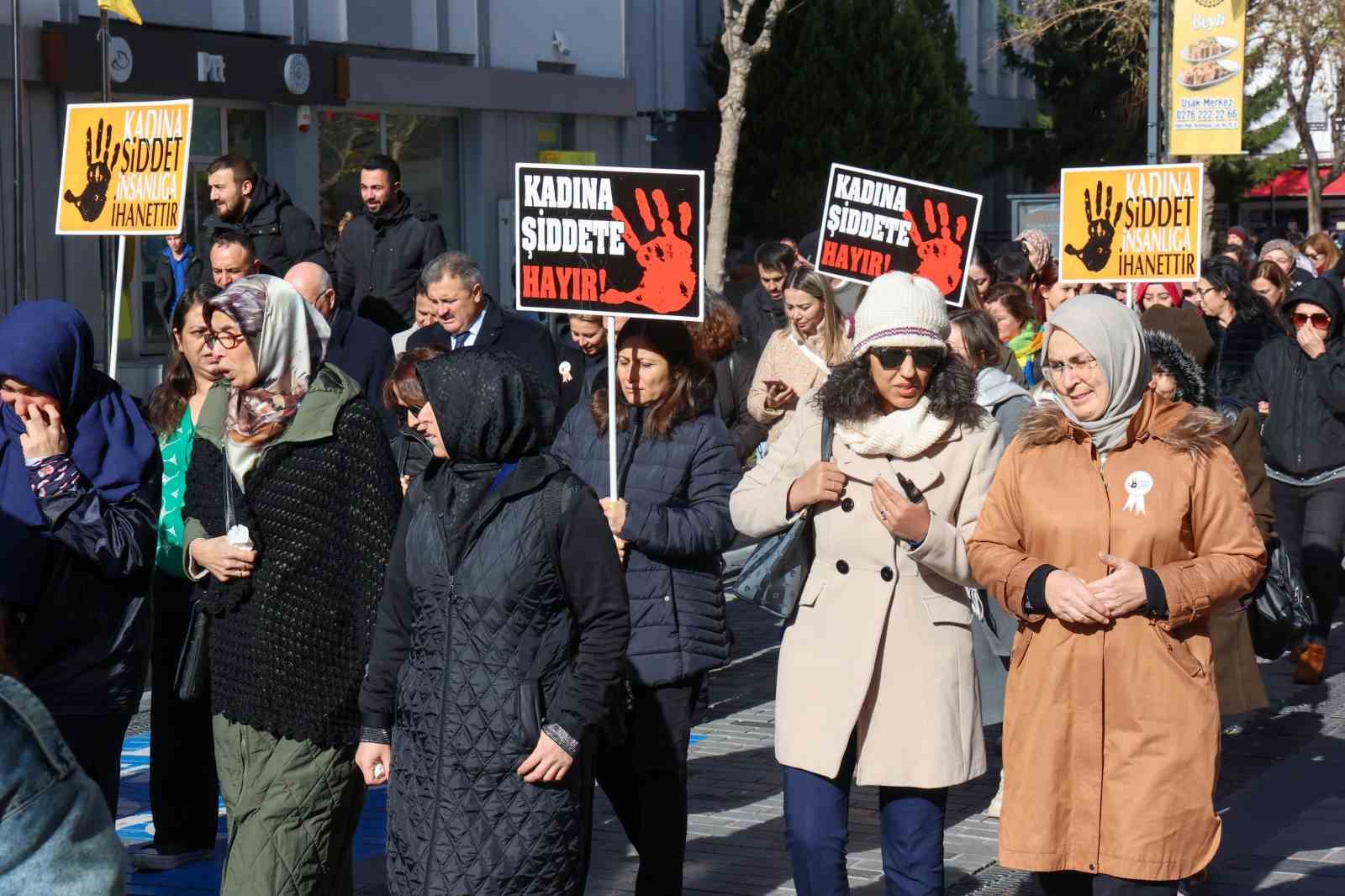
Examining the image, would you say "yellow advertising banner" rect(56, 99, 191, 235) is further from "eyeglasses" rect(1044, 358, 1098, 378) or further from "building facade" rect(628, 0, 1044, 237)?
"building facade" rect(628, 0, 1044, 237)

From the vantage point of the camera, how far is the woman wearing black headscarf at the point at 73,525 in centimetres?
493

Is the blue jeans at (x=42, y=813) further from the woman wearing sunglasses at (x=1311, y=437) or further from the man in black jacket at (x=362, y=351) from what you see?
the woman wearing sunglasses at (x=1311, y=437)

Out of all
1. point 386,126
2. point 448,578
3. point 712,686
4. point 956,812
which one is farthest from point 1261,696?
point 386,126

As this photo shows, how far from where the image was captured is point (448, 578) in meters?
4.41

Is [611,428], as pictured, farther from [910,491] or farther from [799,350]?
[799,350]

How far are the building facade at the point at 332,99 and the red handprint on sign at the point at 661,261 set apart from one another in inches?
450

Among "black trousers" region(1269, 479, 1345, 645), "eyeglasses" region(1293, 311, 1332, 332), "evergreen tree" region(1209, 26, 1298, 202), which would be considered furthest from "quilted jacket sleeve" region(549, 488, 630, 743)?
"evergreen tree" region(1209, 26, 1298, 202)

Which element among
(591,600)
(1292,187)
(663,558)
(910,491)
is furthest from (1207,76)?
(1292,187)

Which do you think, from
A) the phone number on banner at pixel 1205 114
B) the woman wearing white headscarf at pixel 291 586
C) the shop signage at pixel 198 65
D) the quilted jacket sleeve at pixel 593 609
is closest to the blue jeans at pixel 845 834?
the quilted jacket sleeve at pixel 593 609

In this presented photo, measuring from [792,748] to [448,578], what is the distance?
50.8 inches

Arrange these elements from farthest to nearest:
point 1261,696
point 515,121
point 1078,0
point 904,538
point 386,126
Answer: point 1078,0 < point 515,121 < point 386,126 < point 1261,696 < point 904,538

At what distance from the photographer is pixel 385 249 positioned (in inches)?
446

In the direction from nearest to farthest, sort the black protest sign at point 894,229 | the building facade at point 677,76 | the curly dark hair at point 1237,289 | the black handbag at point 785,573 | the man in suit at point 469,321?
the black handbag at point 785,573, the man in suit at point 469,321, the black protest sign at point 894,229, the curly dark hair at point 1237,289, the building facade at point 677,76

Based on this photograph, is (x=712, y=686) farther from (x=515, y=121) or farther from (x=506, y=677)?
(x=515, y=121)
